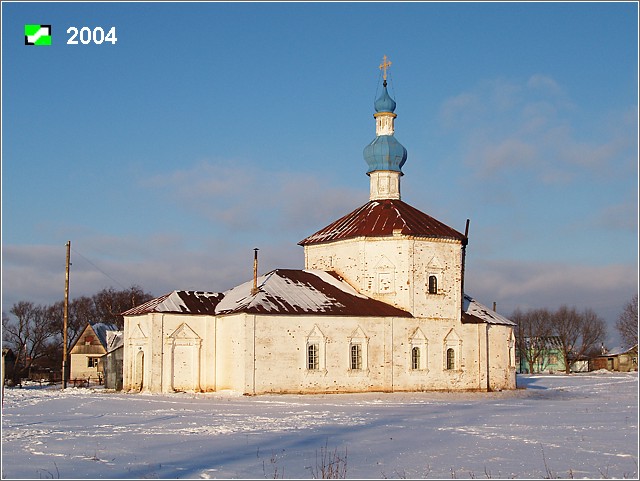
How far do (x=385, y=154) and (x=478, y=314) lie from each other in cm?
941

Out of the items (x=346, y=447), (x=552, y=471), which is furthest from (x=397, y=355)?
(x=552, y=471)

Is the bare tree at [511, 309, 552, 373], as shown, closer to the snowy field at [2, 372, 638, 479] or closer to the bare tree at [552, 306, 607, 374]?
the bare tree at [552, 306, 607, 374]

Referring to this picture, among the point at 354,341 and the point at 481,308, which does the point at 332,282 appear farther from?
the point at 481,308

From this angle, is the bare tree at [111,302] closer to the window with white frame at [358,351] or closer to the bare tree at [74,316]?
the bare tree at [74,316]

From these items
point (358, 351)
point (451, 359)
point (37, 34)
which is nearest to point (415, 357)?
point (451, 359)

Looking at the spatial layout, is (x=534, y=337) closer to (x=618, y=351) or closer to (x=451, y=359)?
(x=618, y=351)

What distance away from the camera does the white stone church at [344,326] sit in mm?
Answer: 35562

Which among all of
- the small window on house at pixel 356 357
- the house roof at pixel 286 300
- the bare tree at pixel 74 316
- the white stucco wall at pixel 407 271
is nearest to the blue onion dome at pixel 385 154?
the white stucco wall at pixel 407 271

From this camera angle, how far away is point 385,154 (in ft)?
143

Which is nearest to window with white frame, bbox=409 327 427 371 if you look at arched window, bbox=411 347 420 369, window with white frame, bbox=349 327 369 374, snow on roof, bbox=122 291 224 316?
arched window, bbox=411 347 420 369

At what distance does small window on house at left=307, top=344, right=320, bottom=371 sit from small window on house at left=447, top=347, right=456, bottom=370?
696cm

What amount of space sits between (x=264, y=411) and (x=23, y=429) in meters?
8.67

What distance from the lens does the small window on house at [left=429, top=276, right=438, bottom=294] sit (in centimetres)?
3938

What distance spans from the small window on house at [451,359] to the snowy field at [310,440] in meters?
8.31
